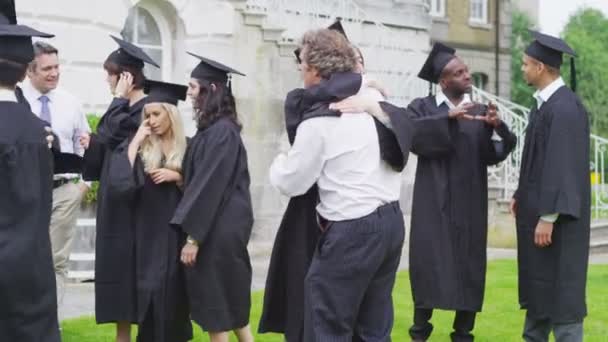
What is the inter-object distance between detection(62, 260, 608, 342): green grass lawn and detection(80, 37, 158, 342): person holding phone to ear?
0.97m

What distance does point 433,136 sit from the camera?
25.8 ft

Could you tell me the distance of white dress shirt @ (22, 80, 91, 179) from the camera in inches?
331

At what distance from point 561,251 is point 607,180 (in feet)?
45.4

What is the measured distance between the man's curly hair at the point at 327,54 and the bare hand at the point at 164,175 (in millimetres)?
1509

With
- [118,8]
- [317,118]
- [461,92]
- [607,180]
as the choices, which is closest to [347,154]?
[317,118]

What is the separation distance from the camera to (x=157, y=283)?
7.20 metres

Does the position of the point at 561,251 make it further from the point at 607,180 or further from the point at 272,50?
the point at 607,180

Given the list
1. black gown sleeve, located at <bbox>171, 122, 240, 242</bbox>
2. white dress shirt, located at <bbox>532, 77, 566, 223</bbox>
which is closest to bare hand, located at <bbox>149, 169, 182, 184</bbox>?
black gown sleeve, located at <bbox>171, 122, 240, 242</bbox>

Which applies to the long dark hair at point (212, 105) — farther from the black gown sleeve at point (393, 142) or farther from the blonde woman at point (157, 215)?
the black gown sleeve at point (393, 142)

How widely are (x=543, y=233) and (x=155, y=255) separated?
2.47 metres

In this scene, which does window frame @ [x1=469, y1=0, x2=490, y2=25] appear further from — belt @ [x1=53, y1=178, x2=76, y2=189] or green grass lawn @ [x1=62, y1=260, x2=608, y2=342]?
belt @ [x1=53, y1=178, x2=76, y2=189]

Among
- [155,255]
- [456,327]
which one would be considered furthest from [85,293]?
[456,327]

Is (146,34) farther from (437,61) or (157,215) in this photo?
(157,215)

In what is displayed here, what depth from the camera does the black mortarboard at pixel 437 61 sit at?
815 cm
